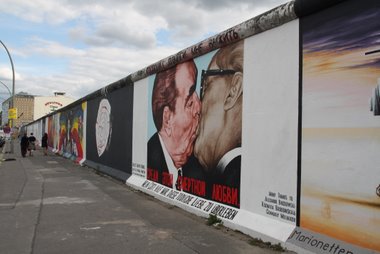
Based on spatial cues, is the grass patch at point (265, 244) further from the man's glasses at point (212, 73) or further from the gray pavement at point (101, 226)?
the man's glasses at point (212, 73)

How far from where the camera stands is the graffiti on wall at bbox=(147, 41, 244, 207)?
7680 millimetres

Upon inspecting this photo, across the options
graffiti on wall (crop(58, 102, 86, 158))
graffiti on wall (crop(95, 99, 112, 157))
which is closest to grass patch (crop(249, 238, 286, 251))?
graffiti on wall (crop(95, 99, 112, 157))

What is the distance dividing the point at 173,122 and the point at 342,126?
5.72m

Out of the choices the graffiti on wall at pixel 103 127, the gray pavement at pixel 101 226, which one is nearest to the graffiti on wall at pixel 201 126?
the gray pavement at pixel 101 226

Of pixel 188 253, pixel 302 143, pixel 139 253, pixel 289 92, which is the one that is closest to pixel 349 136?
pixel 302 143

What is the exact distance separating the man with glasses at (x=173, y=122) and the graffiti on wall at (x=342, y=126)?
146 inches

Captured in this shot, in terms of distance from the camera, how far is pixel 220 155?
8.06 metres

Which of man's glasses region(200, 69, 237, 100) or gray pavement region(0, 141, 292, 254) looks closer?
gray pavement region(0, 141, 292, 254)

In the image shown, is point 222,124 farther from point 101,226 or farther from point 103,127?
point 103,127

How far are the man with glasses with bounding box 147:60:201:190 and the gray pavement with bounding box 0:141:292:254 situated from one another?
2.63ft

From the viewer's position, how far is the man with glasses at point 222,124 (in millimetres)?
7555

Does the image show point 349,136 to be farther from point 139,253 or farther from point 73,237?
point 73,237

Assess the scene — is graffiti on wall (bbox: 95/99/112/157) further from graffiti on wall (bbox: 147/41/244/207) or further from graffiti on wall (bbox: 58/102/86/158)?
graffiti on wall (bbox: 147/41/244/207)

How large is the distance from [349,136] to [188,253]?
2.51 m
